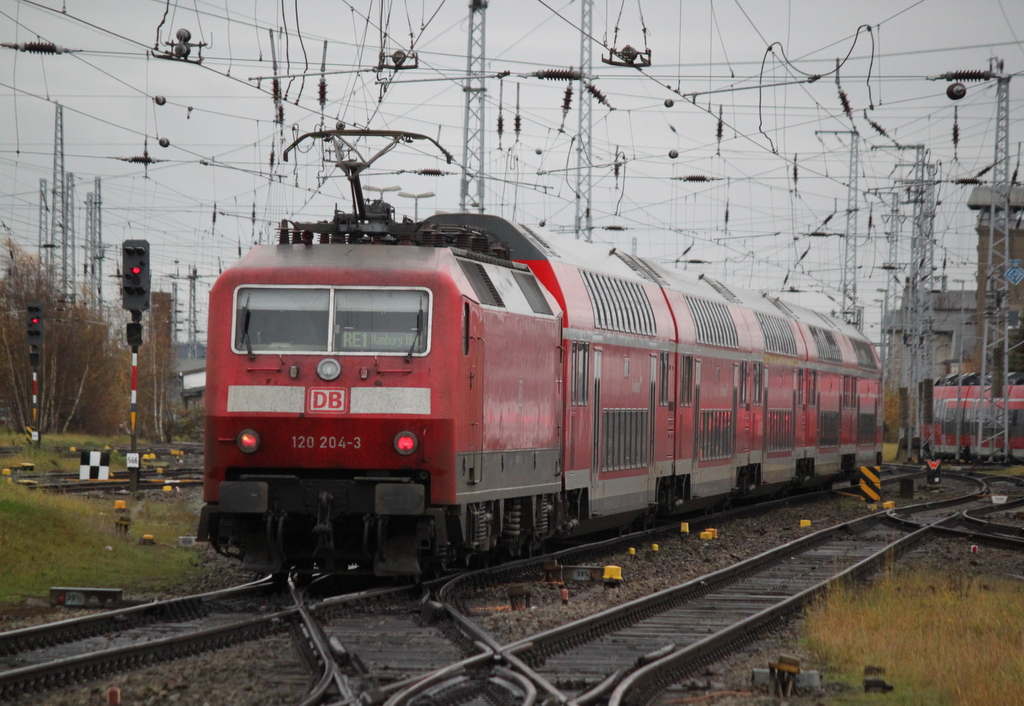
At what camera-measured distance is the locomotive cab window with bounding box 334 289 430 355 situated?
12359 millimetres

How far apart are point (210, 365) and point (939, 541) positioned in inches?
546

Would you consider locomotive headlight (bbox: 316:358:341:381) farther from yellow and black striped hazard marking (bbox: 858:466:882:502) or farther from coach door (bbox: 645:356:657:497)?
yellow and black striped hazard marking (bbox: 858:466:882:502)

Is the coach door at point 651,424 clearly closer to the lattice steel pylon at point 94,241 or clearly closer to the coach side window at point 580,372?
the coach side window at point 580,372

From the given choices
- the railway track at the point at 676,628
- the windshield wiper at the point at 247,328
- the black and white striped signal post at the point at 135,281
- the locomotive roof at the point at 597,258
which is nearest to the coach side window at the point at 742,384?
the locomotive roof at the point at 597,258

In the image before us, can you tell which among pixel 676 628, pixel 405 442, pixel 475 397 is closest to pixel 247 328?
pixel 405 442

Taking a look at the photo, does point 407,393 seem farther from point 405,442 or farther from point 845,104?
point 845,104

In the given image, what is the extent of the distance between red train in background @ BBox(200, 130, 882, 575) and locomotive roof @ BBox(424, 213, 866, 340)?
5 cm

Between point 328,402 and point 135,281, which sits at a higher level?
point 135,281

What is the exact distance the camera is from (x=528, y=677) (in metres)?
8.77

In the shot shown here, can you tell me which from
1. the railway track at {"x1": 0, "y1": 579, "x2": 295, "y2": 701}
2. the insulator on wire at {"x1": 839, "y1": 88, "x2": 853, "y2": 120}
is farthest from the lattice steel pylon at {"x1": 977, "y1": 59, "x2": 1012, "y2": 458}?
the railway track at {"x1": 0, "y1": 579, "x2": 295, "y2": 701}

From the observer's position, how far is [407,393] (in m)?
12.2

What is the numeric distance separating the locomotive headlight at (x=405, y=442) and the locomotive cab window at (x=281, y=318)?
1130mm

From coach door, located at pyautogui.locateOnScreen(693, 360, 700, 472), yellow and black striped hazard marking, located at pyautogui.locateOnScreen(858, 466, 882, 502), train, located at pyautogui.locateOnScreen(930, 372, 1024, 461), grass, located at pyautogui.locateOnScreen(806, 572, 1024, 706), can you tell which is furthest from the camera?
train, located at pyautogui.locateOnScreen(930, 372, 1024, 461)

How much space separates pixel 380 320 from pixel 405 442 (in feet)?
3.84
